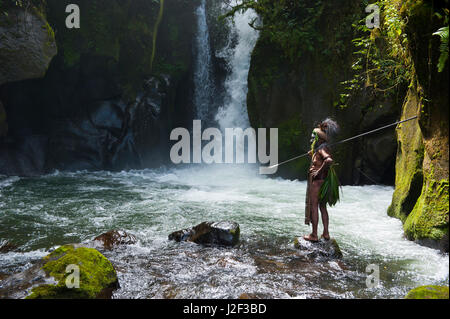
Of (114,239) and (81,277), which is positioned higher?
(81,277)

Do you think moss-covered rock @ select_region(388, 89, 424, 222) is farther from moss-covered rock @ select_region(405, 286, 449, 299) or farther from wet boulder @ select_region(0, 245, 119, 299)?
wet boulder @ select_region(0, 245, 119, 299)

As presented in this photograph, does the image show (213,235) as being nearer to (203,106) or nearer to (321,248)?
(321,248)

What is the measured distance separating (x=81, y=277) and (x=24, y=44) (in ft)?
31.4

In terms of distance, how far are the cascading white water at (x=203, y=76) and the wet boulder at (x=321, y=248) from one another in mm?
13276

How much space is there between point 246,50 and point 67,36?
325 inches

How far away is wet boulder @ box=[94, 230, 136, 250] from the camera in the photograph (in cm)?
572

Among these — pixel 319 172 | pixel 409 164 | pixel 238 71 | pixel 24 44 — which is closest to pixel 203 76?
pixel 238 71

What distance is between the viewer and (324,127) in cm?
557

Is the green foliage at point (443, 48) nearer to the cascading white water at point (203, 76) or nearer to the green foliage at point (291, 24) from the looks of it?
the green foliage at point (291, 24)

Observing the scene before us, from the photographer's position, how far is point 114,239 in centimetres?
587

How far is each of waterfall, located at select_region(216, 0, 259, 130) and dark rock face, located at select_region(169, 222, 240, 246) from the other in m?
11.1

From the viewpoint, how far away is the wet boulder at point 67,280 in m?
3.68

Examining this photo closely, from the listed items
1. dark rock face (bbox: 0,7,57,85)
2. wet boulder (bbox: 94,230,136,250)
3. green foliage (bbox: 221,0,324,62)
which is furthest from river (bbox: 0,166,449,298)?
green foliage (bbox: 221,0,324,62)

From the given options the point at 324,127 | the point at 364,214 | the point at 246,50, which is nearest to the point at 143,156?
the point at 246,50
